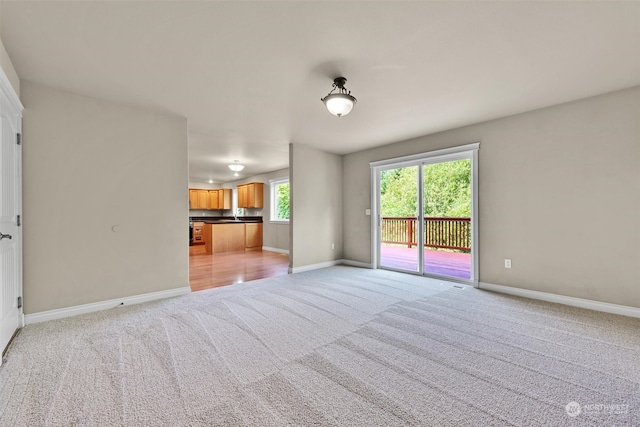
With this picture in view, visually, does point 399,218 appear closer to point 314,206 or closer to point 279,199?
point 314,206

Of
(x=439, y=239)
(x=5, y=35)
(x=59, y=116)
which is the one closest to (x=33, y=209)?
(x=59, y=116)

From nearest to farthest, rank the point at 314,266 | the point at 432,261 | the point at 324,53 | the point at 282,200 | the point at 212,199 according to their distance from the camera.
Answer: the point at 324,53 < the point at 314,266 < the point at 432,261 < the point at 282,200 < the point at 212,199

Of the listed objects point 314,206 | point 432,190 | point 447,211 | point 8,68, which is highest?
point 8,68

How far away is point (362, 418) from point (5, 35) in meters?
3.63

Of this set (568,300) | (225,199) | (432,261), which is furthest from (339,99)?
(225,199)

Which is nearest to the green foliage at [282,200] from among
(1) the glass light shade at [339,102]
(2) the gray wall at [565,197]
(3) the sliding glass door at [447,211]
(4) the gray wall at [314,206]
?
(4) the gray wall at [314,206]

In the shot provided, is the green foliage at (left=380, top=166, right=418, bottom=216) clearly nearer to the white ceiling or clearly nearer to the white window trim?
the white ceiling

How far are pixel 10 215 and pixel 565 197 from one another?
5.91 m

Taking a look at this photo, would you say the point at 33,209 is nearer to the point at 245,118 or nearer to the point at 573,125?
the point at 245,118

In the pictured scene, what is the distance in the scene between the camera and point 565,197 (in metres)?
3.35

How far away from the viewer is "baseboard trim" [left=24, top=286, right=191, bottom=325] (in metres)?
2.78

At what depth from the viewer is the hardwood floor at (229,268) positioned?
4527mm

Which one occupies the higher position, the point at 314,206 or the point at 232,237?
the point at 314,206

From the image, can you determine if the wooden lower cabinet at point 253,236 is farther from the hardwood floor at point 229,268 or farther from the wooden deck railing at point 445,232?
the wooden deck railing at point 445,232
